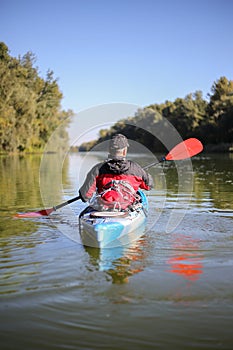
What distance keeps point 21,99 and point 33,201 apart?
33.1 meters

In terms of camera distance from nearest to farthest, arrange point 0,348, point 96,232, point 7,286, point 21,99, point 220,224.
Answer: point 0,348 → point 7,286 → point 96,232 → point 220,224 → point 21,99

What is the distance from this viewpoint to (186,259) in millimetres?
5195

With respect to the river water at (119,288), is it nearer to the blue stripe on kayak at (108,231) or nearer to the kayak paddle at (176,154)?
the blue stripe on kayak at (108,231)

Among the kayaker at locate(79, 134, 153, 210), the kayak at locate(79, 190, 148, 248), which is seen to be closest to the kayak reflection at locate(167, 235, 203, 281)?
the kayak at locate(79, 190, 148, 248)

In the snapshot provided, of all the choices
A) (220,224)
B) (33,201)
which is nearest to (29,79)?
(33,201)

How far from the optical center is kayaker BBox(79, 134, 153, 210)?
6.13m

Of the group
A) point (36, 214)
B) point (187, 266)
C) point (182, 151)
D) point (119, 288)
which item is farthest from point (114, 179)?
point (182, 151)

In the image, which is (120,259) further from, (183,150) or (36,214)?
(183,150)

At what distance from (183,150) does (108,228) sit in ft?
11.7

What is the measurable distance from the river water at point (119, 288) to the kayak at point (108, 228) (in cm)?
14

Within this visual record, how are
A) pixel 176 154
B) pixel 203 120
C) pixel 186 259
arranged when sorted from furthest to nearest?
pixel 203 120
pixel 176 154
pixel 186 259

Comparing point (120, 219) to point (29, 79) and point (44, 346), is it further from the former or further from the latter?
point (29, 79)

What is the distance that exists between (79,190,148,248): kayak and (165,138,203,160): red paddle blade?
2.37 m

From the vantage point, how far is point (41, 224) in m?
7.49
